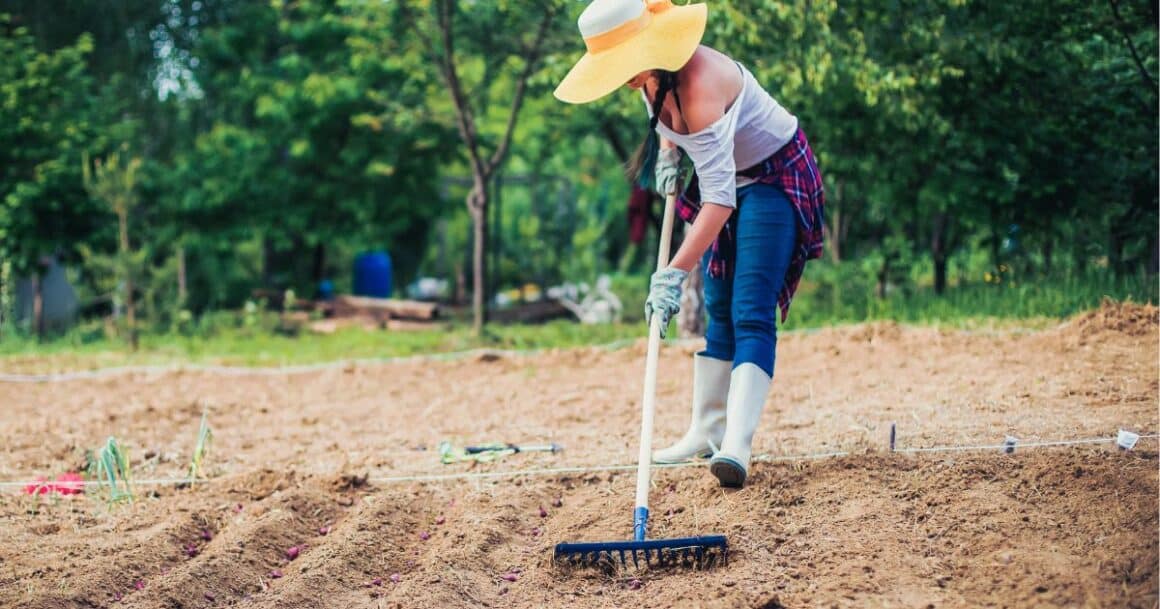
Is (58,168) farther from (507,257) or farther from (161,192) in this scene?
(507,257)

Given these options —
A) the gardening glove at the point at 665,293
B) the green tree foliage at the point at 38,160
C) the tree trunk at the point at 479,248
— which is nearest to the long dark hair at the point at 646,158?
the gardening glove at the point at 665,293

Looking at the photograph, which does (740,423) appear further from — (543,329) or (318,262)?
(318,262)

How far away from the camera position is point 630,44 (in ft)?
10.2

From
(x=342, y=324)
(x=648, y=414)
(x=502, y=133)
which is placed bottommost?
(x=342, y=324)

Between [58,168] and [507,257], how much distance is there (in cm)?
548

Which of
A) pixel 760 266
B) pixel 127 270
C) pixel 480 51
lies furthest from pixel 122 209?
pixel 760 266

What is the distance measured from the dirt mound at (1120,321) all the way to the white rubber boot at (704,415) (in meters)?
2.40

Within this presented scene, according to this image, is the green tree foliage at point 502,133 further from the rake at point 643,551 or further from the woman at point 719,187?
the rake at point 643,551

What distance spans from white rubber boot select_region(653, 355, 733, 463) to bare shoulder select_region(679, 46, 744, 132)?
2.96 ft

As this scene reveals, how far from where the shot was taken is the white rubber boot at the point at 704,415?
3.67 meters

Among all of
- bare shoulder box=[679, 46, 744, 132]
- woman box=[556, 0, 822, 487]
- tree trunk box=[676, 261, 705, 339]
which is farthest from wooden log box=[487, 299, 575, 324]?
bare shoulder box=[679, 46, 744, 132]

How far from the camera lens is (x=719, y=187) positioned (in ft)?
10.4

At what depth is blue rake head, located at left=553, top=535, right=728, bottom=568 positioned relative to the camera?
290 cm

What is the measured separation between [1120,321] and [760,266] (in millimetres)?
2719
